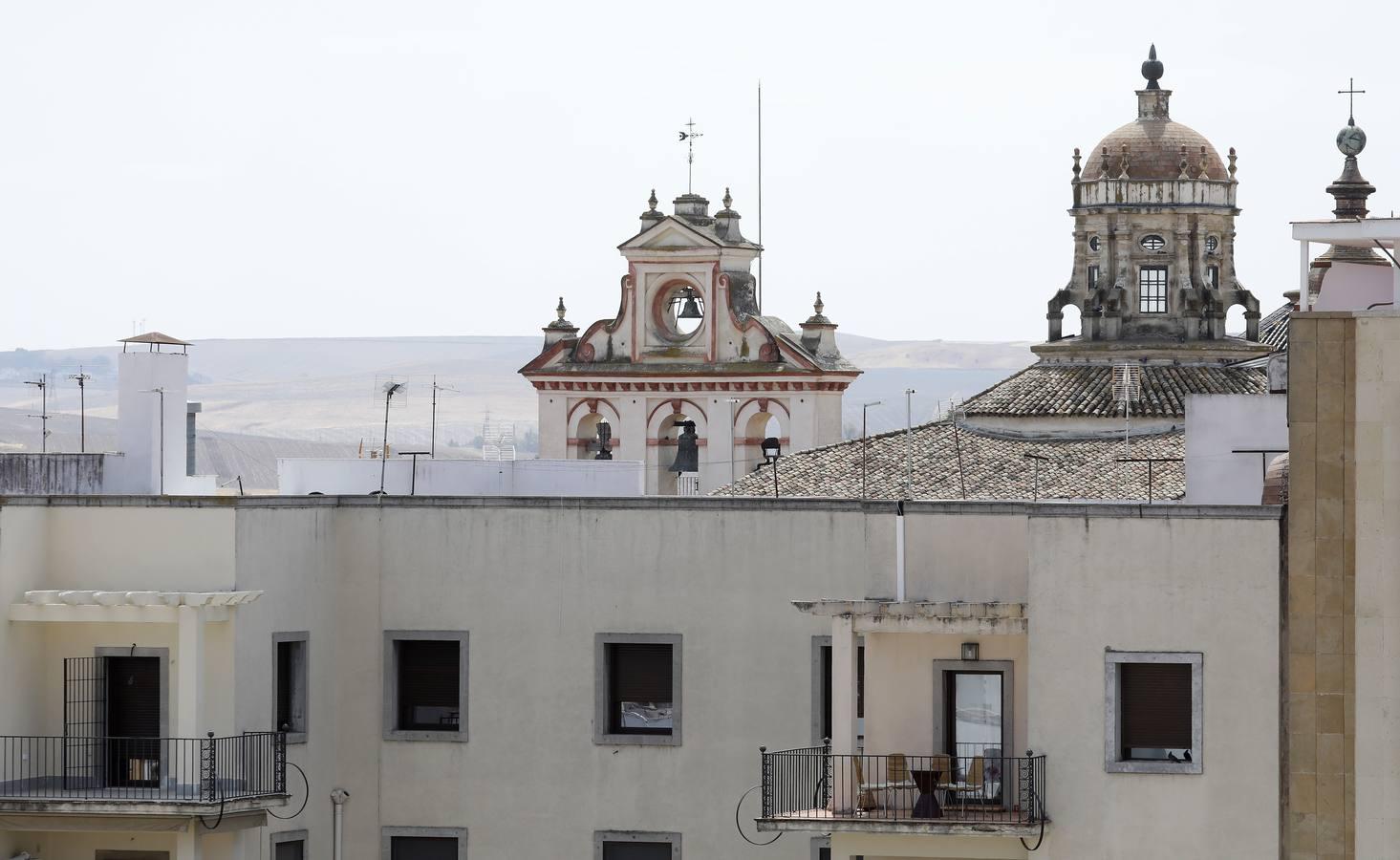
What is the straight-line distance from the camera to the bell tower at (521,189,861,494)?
70.4 m

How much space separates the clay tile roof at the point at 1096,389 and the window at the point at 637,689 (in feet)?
117

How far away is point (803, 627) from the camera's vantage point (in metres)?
28.4

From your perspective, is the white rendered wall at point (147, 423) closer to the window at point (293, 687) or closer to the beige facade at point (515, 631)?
the beige facade at point (515, 631)

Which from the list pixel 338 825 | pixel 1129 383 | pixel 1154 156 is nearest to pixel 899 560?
pixel 338 825

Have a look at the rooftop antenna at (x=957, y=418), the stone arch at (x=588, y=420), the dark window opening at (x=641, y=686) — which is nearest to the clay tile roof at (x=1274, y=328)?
the rooftop antenna at (x=957, y=418)

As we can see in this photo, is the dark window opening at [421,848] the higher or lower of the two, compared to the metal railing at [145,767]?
lower

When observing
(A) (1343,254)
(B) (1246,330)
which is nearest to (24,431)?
(B) (1246,330)

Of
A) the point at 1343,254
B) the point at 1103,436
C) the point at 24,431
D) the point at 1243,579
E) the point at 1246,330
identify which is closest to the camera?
the point at 1243,579

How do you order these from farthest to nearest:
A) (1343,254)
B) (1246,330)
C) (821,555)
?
1. (1246,330)
2. (1343,254)
3. (821,555)

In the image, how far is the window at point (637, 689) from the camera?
94.4 ft

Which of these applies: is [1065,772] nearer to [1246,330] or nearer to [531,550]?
[531,550]

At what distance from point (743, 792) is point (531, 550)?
305 cm

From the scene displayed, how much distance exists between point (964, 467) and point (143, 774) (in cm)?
3358

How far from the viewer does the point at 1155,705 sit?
84.7 ft
